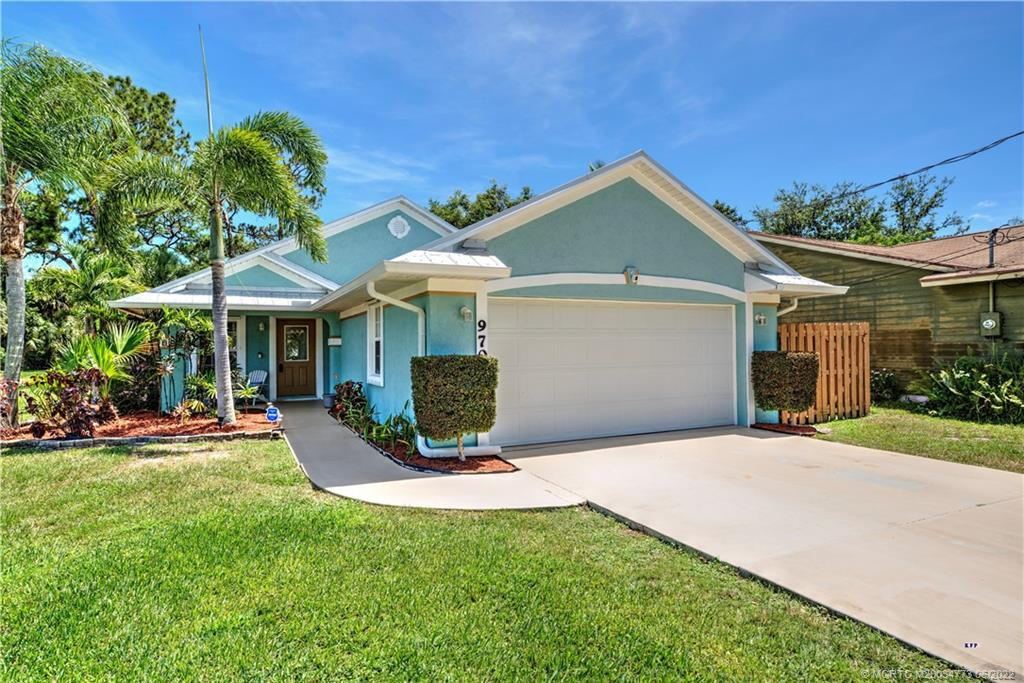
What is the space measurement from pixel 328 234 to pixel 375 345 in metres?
6.74

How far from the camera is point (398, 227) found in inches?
691

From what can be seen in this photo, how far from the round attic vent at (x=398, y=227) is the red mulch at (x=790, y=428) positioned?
39.6 feet

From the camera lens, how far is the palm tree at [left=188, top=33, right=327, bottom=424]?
930 cm

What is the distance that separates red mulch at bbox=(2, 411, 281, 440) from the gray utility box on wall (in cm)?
1545

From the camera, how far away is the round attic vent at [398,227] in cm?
1745

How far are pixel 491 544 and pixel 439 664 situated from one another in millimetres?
1709

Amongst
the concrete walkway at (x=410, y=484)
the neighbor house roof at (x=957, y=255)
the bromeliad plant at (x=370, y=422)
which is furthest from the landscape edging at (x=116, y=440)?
the neighbor house roof at (x=957, y=255)

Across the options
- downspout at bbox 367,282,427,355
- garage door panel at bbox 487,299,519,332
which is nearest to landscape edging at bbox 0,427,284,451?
downspout at bbox 367,282,427,355

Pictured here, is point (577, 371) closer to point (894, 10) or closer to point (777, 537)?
point (777, 537)

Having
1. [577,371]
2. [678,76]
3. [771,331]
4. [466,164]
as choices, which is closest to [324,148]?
[577,371]

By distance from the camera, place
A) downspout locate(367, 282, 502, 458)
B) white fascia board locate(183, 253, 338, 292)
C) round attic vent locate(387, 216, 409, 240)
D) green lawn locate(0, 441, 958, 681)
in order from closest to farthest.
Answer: green lawn locate(0, 441, 958, 681), downspout locate(367, 282, 502, 458), white fascia board locate(183, 253, 338, 292), round attic vent locate(387, 216, 409, 240)

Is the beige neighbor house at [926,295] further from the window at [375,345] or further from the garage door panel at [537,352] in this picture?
the window at [375,345]

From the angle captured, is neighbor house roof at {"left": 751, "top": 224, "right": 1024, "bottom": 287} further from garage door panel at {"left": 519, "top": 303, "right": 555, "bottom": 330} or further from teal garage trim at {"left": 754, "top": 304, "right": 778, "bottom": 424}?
garage door panel at {"left": 519, "top": 303, "right": 555, "bottom": 330}

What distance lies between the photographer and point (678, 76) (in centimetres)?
1323
